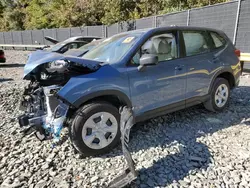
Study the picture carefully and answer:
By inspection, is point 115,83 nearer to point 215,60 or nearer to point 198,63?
point 198,63

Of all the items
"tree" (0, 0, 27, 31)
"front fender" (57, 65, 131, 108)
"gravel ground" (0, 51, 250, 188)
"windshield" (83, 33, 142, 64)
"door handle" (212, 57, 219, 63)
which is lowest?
"gravel ground" (0, 51, 250, 188)

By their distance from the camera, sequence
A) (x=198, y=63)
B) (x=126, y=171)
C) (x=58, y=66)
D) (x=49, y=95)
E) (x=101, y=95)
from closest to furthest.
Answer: (x=126, y=171) < (x=49, y=95) < (x=101, y=95) < (x=58, y=66) < (x=198, y=63)

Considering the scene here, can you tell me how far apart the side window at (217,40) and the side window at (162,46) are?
1110 mm

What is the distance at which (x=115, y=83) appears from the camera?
304 centimetres

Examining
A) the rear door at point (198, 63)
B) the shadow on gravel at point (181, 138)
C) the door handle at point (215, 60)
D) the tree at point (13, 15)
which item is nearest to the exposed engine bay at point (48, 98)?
the shadow on gravel at point (181, 138)

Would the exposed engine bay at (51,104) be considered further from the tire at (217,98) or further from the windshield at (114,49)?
the tire at (217,98)

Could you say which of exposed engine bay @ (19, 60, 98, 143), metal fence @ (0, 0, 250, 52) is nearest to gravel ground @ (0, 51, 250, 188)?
exposed engine bay @ (19, 60, 98, 143)

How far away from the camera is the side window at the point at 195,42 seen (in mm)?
3822

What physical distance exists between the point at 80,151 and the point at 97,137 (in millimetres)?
290

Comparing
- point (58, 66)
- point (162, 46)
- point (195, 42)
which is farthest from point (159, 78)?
point (58, 66)

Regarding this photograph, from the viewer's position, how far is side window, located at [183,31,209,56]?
3822 millimetres

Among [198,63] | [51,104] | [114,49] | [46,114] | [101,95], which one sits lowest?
[46,114]

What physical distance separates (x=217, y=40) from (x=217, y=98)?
3.83 ft

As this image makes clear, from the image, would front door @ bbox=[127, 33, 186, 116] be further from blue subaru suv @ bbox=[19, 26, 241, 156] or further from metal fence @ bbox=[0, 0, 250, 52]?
metal fence @ bbox=[0, 0, 250, 52]
